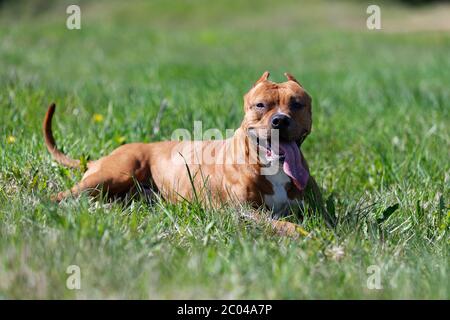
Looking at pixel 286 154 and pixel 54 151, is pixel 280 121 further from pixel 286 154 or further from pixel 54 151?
pixel 54 151

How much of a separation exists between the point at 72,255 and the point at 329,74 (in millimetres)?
9380

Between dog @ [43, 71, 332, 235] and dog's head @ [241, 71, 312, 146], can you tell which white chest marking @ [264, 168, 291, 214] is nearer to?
dog @ [43, 71, 332, 235]

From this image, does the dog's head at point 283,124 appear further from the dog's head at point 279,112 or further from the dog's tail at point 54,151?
the dog's tail at point 54,151

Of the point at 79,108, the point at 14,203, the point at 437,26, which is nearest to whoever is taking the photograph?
the point at 14,203

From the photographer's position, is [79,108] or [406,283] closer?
[406,283]

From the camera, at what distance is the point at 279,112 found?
176 inches

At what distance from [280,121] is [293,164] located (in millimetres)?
292

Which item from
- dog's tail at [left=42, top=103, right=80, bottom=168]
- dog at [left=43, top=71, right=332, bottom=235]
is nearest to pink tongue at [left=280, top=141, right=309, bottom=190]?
dog at [left=43, top=71, right=332, bottom=235]

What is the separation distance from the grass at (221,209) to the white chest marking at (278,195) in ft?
0.96

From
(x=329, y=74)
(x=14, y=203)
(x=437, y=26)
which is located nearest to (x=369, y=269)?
(x=14, y=203)

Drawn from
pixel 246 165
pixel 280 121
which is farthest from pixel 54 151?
pixel 280 121

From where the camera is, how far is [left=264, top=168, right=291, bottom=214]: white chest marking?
472 cm
